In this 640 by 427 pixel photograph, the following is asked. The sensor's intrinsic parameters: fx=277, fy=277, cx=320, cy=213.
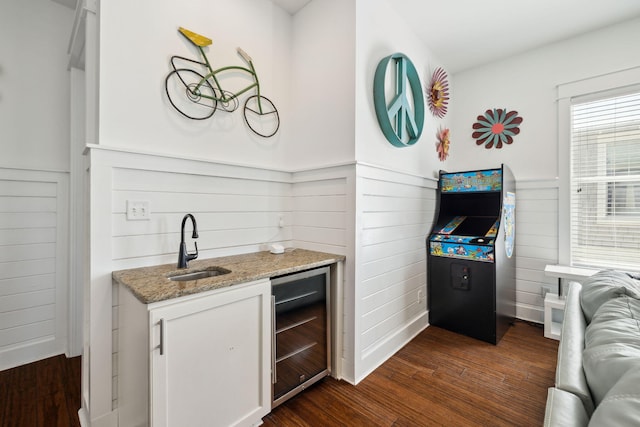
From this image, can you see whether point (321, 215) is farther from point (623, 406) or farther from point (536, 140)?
point (536, 140)

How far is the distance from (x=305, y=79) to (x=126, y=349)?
2.22 meters

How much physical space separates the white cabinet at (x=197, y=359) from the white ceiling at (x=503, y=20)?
Result: 2633 mm

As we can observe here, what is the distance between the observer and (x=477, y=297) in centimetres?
248

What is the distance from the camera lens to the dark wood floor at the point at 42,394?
1580 mm

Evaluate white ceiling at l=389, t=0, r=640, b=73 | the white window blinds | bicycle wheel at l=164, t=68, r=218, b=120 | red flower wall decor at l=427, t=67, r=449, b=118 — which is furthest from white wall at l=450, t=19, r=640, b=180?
bicycle wheel at l=164, t=68, r=218, b=120

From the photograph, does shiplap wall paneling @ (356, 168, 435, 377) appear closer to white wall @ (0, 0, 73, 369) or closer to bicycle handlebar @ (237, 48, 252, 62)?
bicycle handlebar @ (237, 48, 252, 62)

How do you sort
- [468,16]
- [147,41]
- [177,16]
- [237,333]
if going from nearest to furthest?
1. [237,333]
2. [147,41]
3. [177,16]
4. [468,16]

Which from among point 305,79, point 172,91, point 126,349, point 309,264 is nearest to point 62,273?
point 126,349

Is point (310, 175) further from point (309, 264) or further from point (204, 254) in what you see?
point (204, 254)

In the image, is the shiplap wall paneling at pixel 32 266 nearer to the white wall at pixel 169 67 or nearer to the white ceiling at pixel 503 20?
the white wall at pixel 169 67

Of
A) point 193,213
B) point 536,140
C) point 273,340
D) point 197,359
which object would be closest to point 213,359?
point 197,359

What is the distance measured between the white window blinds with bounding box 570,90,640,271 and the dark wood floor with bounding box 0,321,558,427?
1084mm

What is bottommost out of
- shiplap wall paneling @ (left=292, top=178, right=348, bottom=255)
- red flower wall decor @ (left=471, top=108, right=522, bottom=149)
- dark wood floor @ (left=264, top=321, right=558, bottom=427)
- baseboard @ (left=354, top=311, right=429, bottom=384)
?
dark wood floor @ (left=264, top=321, right=558, bottom=427)

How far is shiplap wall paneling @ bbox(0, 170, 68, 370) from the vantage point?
6.62ft
